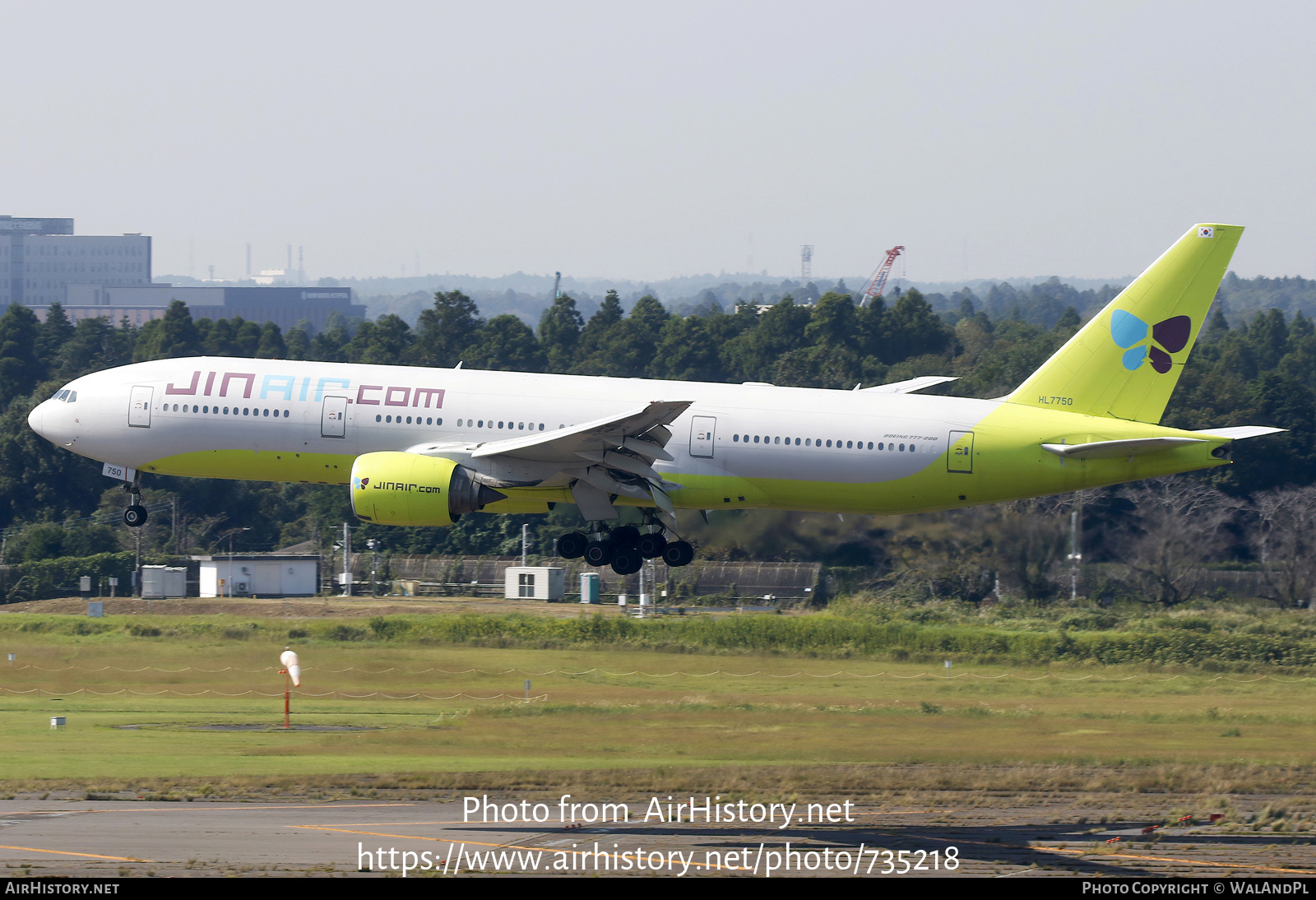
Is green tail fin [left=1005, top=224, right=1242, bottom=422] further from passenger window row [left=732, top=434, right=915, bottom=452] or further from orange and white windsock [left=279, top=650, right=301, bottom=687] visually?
orange and white windsock [left=279, top=650, right=301, bottom=687]

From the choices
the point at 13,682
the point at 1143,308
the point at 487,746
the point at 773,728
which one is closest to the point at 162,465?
the point at 487,746

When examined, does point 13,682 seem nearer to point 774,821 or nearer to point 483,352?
point 774,821

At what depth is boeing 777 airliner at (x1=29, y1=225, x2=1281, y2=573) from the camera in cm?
3828

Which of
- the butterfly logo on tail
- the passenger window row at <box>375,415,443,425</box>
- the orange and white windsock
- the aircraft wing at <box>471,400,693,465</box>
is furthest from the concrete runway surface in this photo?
the butterfly logo on tail

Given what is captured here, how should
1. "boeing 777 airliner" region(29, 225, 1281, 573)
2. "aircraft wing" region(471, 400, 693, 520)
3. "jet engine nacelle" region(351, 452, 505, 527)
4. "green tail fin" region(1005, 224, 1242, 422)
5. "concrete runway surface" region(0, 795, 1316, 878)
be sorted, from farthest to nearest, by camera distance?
1. "green tail fin" region(1005, 224, 1242, 422)
2. "boeing 777 airliner" region(29, 225, 1281, 573)
3. "jet engine nacelle" region(351, 452, 505, 527)
4. "aircraft wing" region(471, 400, 693, 520)
5. "concrete runway surface" region(0, 795, 1316, 878)

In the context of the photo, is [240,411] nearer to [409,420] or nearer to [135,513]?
[409,420]

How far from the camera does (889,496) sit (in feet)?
128

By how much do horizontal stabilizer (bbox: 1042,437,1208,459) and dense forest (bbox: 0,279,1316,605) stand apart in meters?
11.2

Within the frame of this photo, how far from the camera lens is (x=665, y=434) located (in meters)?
37.9

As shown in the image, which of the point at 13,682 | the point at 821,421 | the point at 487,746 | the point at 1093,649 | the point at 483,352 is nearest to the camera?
the point at 821,421

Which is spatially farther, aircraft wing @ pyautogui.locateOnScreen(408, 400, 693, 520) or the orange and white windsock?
the orange and white windsock

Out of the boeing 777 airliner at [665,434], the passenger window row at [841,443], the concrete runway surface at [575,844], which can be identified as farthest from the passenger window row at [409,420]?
the concrete runway surface at [575,844]

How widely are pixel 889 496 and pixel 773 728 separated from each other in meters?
9.27

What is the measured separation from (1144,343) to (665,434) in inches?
515
